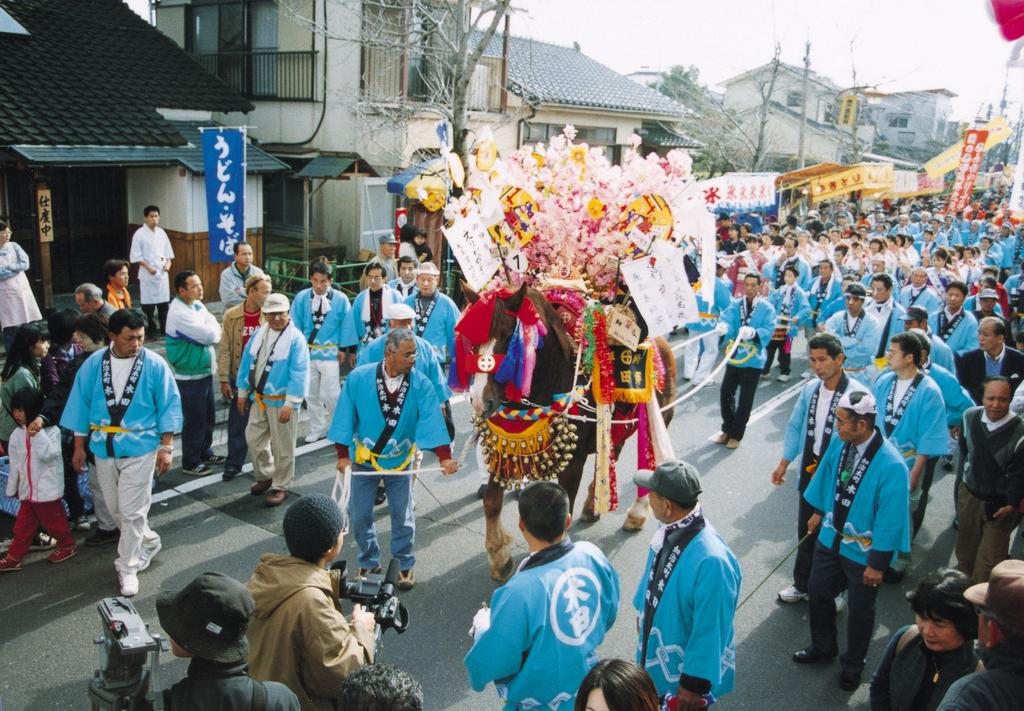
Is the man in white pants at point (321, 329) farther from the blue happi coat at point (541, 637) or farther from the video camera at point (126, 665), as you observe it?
the video camera at point (126, 665)

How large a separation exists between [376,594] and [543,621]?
0.68 m

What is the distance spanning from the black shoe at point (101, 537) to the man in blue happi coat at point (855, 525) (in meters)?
5.02

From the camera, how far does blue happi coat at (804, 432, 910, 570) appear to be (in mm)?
4469

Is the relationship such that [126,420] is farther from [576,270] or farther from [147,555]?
[576,270]

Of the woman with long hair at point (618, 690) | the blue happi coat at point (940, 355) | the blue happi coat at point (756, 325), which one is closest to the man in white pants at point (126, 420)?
the woman with long hair at point (618, 690)

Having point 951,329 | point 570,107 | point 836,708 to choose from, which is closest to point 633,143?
point 836,708

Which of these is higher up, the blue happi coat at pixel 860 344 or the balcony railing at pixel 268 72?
the balcony railing at pixel 268 72

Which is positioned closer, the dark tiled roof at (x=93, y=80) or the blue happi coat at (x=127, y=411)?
the blue happi coat at (x=127, y=411)

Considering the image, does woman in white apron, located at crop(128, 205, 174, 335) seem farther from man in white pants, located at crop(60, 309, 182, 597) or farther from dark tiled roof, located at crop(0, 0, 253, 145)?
man in white pants, located at crop(60, 309, 182, 597)

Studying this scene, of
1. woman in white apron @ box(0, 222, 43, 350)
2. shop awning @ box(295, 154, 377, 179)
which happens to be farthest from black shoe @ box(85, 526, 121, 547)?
shop awning @ box(295, 154, 377, 179)

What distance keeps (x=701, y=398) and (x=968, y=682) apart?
8.43 meters

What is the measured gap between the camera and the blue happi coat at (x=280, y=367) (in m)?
6.89

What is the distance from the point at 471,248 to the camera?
574cm

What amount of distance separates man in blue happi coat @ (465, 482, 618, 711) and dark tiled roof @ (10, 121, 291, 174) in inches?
407
